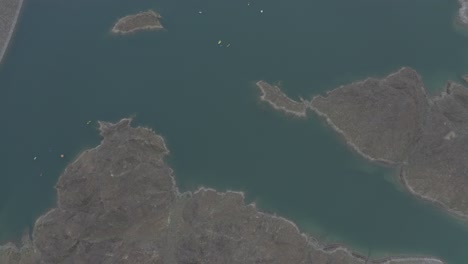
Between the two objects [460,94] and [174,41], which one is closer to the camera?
[460,94]

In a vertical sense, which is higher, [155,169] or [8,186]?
[155,169]

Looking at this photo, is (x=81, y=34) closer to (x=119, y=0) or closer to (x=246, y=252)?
(x=119, y=0)

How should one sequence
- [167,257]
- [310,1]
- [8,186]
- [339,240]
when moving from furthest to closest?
[310,1] < [8,186] < [339,240] < [167,257]

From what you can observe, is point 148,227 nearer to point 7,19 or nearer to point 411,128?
point 411,128

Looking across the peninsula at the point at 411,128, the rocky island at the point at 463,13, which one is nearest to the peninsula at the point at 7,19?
the peninsula at the point at 411,128

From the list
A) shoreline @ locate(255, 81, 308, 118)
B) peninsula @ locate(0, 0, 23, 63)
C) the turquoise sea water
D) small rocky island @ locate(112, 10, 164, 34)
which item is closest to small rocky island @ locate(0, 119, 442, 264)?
the turquoise sea water

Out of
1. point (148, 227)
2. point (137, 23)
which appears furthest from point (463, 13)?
point (148, 227)

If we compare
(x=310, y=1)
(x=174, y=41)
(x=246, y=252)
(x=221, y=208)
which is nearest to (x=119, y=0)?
(x=174, y=41)
